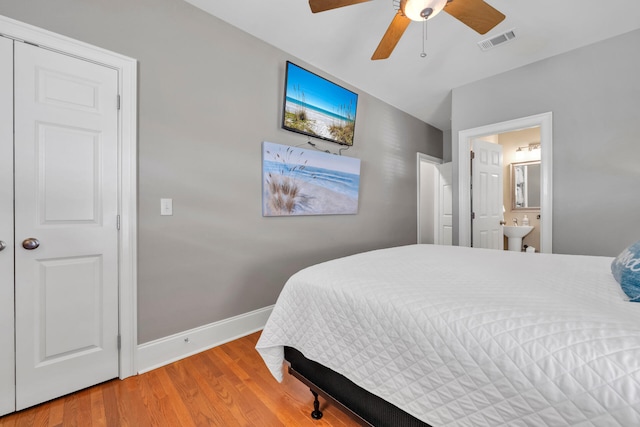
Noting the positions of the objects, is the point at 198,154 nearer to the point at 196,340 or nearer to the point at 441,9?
the point at 196,340

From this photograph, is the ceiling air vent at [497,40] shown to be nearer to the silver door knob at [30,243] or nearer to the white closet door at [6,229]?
the white closet door at [6,229]

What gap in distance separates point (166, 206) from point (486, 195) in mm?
3646

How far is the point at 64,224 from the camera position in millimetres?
1534

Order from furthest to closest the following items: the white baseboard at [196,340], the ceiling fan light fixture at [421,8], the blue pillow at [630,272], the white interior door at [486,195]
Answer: the white interior door at [486,195] → the white baseboard at [196,340] → the ceiling fan light fixture at [421,8] → the blue pillow at [630,272]

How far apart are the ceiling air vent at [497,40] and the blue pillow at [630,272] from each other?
215cm

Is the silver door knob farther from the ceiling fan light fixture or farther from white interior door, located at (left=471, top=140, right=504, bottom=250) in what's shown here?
white interior door, located at (left=471, top=140, right=504, bottom=250)

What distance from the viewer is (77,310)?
5.19 ft

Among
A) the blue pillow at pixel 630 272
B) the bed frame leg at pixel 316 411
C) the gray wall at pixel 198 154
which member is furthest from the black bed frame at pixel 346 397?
the gray wall at pixel 198 154

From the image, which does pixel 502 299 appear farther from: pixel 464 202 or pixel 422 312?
pixel 464 202

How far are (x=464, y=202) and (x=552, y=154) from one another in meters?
0.96

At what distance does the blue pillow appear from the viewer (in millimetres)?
956

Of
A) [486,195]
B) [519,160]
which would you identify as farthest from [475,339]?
[519,160]

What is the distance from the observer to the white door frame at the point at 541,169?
2.75 m

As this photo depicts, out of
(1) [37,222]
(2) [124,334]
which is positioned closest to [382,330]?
(2) [124,334]
